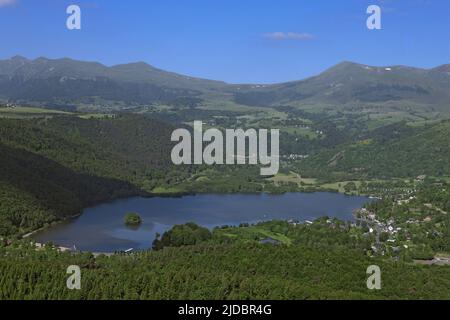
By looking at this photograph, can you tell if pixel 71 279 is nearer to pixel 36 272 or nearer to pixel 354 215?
pixel 36 272

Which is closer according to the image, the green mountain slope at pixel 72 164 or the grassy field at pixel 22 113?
the green mountain slope at pixel 72 164

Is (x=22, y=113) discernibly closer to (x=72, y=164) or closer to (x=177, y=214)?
(x=72, y=164)

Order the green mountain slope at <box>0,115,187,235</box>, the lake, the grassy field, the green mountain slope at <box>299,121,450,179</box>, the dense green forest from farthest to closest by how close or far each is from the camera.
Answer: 1. the grassy field
2. the green mountain slope at <box>299,121,450,179</box>
3. the green mountain slope at <box>0,115,187,235</box>
4. the lake
5. the dense green forest

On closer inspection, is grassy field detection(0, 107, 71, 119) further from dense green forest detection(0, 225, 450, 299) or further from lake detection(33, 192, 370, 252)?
dense green forest detection(0, 225, 450, 299)

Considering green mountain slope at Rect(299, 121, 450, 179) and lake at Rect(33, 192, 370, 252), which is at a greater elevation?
green mountain slope at Rect(299, 121, 450, 179)

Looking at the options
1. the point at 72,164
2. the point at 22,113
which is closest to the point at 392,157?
the point at 72,164

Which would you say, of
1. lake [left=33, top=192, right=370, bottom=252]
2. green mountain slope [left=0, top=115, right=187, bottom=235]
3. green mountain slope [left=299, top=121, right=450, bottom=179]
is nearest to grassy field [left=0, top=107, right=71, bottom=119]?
green mountain slope [left=0, top=115, right=187, bottom=235]

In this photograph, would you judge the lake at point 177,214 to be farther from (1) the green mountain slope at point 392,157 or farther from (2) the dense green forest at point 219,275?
(1) the green mountain slope at point 392,157

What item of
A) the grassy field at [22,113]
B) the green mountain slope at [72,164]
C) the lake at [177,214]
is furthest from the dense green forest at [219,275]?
the grassy field at [22,113]
